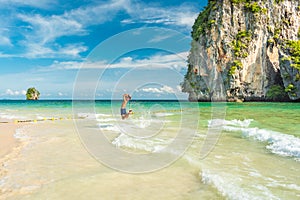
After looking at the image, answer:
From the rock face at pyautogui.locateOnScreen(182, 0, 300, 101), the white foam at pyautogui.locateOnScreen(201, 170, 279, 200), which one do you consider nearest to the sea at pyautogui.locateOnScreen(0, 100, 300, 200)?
Result: the white foam at pyautogui.locateOnScreen(201, 170, 279, 200)

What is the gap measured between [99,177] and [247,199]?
3.22m

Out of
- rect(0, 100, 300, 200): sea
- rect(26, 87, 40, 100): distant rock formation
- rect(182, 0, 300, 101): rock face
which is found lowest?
rect(0, 100, 300, 200): sea

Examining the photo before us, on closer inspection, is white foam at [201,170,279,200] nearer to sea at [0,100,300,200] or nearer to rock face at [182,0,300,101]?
sea at [0,100,300,200]

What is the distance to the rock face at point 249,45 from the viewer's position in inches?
2437

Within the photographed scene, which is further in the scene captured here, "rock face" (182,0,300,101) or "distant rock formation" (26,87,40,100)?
"distant rock formation" (26,87,40,100)

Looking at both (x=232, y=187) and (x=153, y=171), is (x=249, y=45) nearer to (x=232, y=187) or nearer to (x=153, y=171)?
(x=153, y=171)

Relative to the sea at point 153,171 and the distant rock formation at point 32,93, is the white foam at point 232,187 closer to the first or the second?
the sea at point 153,171

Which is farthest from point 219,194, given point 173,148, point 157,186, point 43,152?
point 43,152

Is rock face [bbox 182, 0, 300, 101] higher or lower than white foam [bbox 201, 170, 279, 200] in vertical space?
higher

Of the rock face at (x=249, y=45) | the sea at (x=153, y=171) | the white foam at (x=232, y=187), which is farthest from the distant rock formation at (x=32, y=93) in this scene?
the white foam at (x=232, y=187)

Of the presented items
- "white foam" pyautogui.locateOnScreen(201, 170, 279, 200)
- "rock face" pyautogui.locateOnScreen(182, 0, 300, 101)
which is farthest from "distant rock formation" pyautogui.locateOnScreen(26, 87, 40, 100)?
"white foam" pyautogui.locateOnScreen(201, 170, 279, 200)

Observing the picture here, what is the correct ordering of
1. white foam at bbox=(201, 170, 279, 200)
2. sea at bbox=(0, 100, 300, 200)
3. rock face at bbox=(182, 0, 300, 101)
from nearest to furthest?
white foam at bbox=(201, 170, 279, 200) < sea at bbox=(0, 100, 300, 200) < rock face at bbox=(182, 0, 300, 101)

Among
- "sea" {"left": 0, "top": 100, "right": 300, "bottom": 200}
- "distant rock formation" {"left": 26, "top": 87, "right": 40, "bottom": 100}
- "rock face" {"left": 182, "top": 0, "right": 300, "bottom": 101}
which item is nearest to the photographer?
"sea" {"left": 0, "top": 100, "right": 300, "bottom": 200}

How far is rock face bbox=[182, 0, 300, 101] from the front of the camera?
6191 cm
